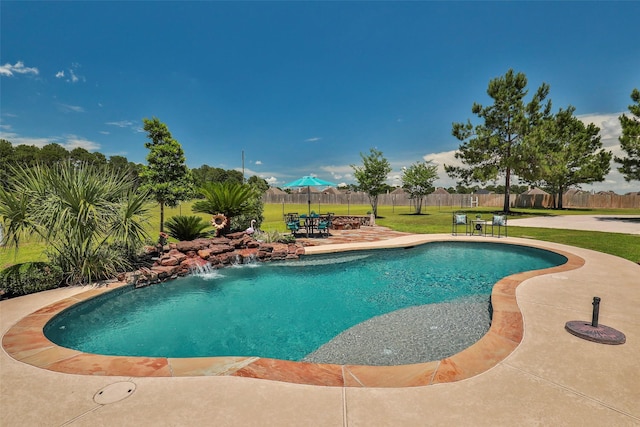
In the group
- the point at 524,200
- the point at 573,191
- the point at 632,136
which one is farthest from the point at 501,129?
the point at 573,191

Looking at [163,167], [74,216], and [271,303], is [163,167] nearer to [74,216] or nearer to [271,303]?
[74,216]

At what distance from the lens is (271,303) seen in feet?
18.2

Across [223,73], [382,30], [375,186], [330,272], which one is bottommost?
[330,272]

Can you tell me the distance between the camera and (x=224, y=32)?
14.2 meters

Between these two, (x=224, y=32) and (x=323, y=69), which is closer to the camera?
(x=224, y=32)

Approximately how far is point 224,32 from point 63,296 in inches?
547

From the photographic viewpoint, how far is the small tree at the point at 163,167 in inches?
397

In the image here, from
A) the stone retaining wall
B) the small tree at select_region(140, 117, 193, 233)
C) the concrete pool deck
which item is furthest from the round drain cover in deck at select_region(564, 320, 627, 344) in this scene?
the small tree at select_region(140, 117, 193, 233)

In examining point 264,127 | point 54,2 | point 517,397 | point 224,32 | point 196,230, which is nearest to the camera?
point 517,397

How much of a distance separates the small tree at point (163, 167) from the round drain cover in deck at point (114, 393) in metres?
8.56

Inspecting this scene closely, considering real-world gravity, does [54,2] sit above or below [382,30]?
below

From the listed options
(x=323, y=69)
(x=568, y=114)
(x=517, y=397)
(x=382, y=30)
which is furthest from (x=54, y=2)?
(x=568, y=114)

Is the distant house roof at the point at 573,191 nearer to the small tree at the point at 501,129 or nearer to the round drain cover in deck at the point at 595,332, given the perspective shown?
the small tree at the point at 501,129

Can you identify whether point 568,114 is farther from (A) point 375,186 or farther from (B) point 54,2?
(B) point 54,2
